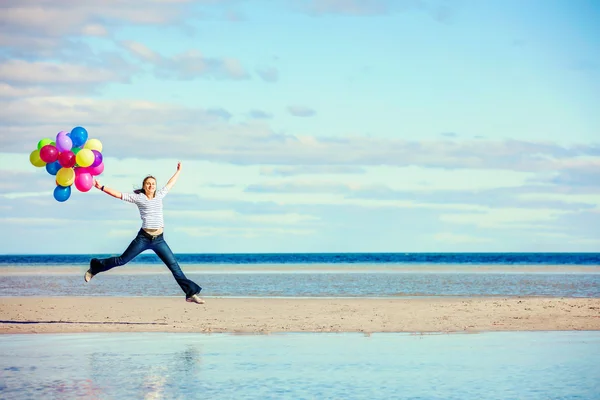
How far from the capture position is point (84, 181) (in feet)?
47.3

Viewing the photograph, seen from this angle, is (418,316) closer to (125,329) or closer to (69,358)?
(125,329)

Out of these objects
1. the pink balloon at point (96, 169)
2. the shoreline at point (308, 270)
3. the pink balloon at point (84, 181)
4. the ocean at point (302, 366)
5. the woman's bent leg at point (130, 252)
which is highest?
the pink balloon at point (96, 169)

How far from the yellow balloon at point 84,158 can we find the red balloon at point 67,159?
192mm

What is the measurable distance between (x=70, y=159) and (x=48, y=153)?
1.40 feet

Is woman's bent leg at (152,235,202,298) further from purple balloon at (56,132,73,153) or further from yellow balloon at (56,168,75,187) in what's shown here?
purple balloon at (56,132,73,153)

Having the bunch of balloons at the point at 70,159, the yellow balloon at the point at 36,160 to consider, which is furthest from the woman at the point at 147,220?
the yellow balloon at the point at 36,160

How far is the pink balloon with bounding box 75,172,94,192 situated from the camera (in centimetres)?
1445

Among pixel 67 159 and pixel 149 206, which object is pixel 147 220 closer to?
pixel 149 206

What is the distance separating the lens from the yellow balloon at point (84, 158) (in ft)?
47.2

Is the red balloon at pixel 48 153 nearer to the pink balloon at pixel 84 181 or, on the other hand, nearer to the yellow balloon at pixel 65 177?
the yellow balloon at pixel 65 177

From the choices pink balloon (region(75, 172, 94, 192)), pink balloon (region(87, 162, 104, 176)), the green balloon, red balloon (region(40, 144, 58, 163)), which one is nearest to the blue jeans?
pink balloon (region(75, 172, 94, 192))

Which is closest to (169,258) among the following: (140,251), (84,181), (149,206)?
(140,251)

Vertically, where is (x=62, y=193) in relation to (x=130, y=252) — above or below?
above

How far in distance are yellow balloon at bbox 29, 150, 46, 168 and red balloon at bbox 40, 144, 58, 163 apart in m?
0.16
